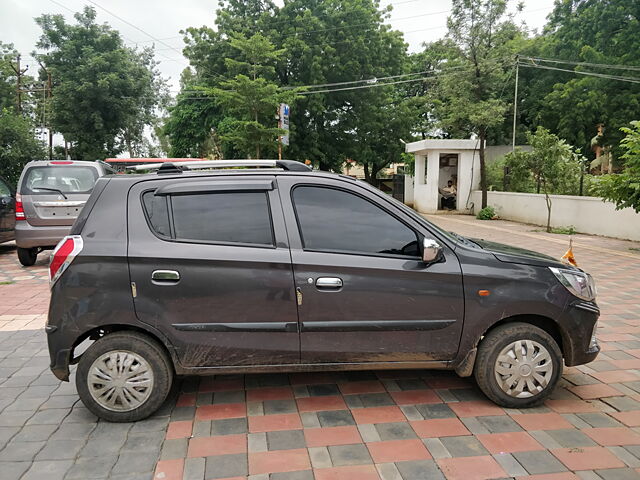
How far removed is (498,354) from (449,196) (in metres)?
21.0

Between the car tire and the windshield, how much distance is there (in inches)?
240

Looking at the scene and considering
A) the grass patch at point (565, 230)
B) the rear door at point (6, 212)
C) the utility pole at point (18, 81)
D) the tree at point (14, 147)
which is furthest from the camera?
the utility pole at point (18, 81)

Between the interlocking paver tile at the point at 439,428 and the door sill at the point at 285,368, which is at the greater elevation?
the door sill at the point at 285,368

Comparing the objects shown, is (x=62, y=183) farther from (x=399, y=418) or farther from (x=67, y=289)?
(x=399, y=418)

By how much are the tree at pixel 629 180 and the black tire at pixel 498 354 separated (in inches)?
328

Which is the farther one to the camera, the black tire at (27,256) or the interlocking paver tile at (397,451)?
the black tire at (27,256)

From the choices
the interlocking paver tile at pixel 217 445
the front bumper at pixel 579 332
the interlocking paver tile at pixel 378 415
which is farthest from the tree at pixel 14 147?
the front bumper at pixel 579 332

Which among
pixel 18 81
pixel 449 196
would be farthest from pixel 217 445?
pixel 18 81

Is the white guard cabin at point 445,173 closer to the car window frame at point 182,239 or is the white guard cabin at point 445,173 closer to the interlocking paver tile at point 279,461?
the car window frame at point 182,239

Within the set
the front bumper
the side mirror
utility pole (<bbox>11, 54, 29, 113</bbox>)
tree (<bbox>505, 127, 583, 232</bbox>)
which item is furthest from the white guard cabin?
utility pole (<bbox>11, 54, 29, 113</bbox>)

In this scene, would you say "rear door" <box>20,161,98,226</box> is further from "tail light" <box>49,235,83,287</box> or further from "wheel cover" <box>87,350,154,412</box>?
"wheel cover" <box>87,350,154,412</box>

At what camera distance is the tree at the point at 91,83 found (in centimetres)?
2688

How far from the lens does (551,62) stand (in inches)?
1109

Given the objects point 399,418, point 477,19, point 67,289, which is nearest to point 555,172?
point 477,19
